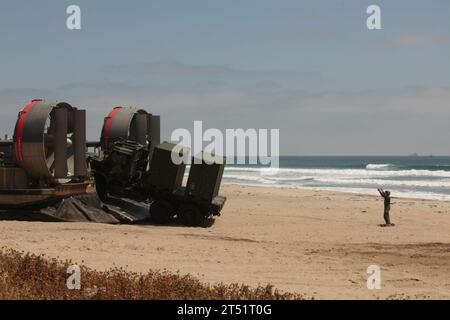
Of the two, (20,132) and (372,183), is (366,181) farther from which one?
(20,132)

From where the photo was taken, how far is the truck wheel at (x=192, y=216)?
65.1 ft

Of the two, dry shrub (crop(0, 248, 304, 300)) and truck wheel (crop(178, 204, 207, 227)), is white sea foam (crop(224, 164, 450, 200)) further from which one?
dry shrub (crop(0, 248, 304, 300))

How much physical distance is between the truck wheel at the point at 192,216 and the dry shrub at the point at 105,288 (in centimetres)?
919

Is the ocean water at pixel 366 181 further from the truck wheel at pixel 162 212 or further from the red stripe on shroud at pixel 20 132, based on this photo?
the red stripe on shroud at pixel 20 132

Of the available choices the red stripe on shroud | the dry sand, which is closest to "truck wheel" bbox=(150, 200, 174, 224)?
the dry sand

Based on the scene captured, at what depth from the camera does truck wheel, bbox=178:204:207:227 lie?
1983 cm

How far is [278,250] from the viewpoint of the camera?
15.9m

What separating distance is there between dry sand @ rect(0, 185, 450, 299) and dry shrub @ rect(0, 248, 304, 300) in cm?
183

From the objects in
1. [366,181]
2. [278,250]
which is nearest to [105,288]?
[278,250]

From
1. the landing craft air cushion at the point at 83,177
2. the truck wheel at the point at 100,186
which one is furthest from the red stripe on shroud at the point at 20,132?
the truck wheel at the point at 100,186

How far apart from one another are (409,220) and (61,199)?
39.2 ft

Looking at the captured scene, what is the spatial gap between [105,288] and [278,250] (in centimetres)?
711
